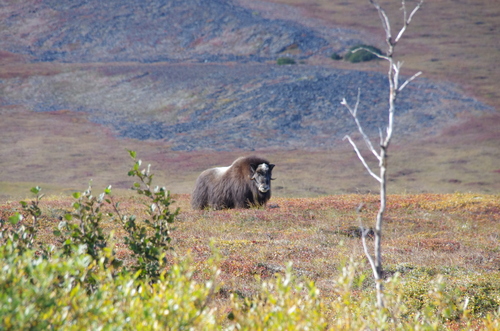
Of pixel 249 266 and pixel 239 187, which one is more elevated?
pixel 249 266

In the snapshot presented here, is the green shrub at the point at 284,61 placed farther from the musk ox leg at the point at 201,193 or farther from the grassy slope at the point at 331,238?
the musk ox leg at the point at 201,193

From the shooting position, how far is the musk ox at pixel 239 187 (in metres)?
15.4

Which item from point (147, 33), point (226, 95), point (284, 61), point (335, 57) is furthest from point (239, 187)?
point (147, 33)

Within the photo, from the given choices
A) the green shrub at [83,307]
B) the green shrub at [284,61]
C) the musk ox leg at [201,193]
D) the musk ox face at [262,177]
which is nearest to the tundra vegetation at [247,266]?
the green shrub at [83,307]

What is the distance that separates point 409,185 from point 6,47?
52587mm

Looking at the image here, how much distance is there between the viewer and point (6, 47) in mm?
67250

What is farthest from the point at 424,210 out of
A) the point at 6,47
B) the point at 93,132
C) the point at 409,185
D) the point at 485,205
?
the point at 6,47

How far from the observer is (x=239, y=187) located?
15.9 metres

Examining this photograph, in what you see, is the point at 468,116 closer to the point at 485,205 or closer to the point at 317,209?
the point at 485,205

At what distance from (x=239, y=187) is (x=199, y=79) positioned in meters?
43.5

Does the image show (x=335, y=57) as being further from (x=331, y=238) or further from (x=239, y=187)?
(x=331, y=238)

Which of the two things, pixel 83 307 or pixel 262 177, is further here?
pixel 262 177

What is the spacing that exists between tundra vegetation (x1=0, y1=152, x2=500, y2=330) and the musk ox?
671 millimetres

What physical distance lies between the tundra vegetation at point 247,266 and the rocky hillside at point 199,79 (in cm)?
3029
